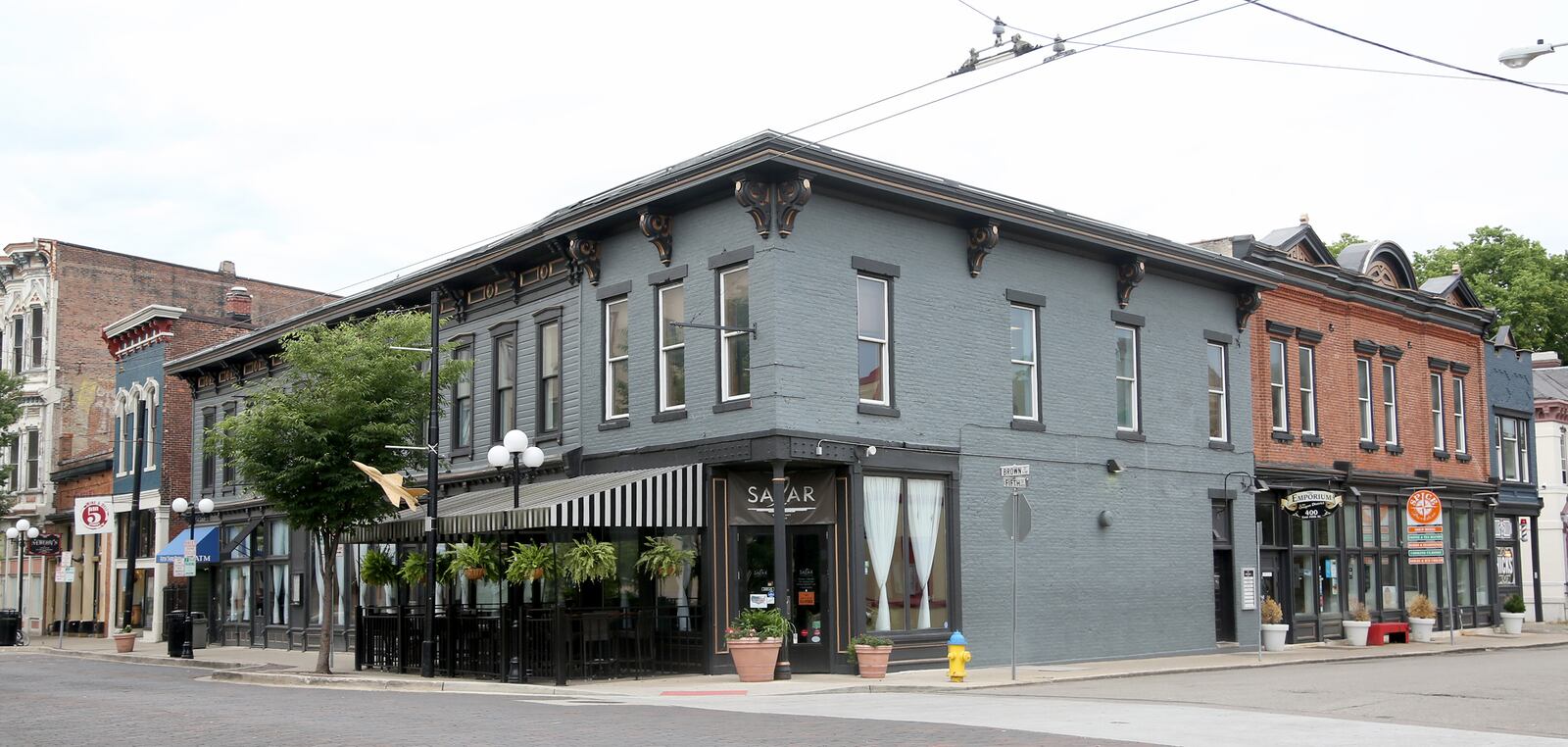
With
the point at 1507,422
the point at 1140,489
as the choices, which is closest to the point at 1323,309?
the point at 1140,489

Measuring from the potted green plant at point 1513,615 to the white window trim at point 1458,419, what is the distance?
3996 mm

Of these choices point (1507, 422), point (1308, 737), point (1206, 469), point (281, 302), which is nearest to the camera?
point (1308, 737)

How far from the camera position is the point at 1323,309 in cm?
3359

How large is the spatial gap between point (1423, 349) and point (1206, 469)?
1129 centimetres

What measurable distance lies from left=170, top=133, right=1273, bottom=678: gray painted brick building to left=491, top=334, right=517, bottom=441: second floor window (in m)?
0.14

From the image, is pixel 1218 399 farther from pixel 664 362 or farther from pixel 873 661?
pixel 664 362

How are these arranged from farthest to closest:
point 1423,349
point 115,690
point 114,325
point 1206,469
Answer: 1. point 114,325
2. point 1423,349
3. point 1206,469
4. point 115,690

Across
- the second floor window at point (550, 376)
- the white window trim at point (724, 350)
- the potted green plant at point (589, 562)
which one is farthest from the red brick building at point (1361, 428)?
the potted green plant at point (589, 562)

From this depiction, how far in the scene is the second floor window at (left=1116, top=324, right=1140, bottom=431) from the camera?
27938 mm

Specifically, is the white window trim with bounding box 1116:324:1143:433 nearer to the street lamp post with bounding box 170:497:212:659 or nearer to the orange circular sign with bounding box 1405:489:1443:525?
the orange circular sign with bounding box 1405:489:1443:525

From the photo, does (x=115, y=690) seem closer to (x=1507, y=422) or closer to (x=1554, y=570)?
(x=1507, y=422)

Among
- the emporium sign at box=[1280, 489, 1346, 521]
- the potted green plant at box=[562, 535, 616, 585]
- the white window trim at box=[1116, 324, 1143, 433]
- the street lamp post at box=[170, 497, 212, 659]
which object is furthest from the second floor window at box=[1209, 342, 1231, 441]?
the street lamp post at box=[170, 497, 212, 659]

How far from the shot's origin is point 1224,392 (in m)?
30.3

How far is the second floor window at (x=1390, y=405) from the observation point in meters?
35.5
